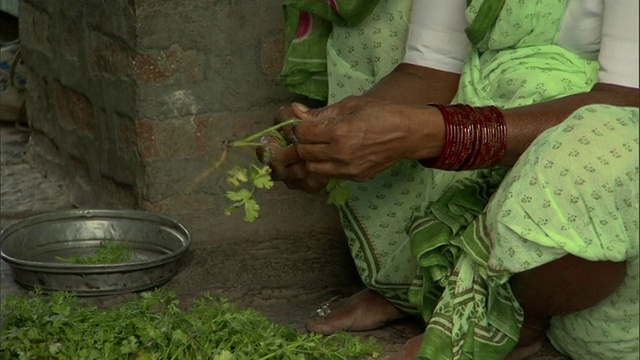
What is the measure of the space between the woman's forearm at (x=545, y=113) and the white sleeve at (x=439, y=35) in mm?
425

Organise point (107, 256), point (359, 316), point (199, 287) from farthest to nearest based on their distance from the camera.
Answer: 1. point (107, 256)
2. point (199, 287)
3. point (359, 316)

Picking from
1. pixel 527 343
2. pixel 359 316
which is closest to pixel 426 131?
pixel 527 343

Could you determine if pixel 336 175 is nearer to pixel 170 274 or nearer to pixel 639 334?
pixel 639 334

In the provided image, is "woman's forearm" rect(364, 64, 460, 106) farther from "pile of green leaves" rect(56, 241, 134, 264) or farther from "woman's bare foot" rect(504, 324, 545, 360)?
"pile of green leaves" rect(56, 241, 134, 264)

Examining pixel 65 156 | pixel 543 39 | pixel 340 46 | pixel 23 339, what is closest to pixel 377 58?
pixel 340 46

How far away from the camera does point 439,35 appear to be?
2654 mm

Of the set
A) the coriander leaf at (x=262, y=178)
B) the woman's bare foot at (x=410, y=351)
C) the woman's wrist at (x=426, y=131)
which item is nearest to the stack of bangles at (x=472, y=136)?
the woman's wrist at (x=426, y=131)

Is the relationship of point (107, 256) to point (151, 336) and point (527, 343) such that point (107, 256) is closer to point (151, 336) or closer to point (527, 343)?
point (151, 336)

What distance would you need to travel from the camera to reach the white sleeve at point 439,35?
2.64m

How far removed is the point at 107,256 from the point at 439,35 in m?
1.26

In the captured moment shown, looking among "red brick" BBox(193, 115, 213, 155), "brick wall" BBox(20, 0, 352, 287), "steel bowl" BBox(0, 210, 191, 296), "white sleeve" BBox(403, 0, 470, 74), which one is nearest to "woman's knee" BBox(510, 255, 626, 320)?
"white sleeve" BBox(403, 0, 470, 74)

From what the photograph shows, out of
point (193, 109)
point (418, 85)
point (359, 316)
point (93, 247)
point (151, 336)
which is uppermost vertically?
point (418, 85)

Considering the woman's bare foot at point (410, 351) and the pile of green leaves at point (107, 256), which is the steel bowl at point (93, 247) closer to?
the pile of green leaves at point (107, 256)

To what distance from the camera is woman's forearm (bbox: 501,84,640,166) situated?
7.34ft
